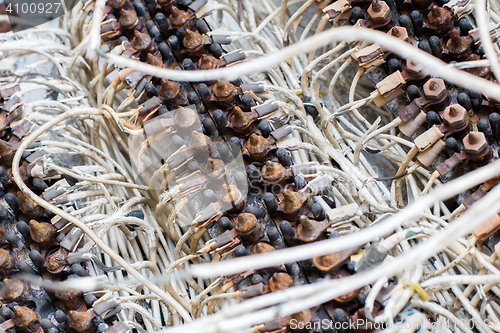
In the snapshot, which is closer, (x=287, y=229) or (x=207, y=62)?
(x=287, y=229)

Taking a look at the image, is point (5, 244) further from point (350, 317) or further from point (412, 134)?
point (412, 134)

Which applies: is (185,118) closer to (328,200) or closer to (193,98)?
(193,98)

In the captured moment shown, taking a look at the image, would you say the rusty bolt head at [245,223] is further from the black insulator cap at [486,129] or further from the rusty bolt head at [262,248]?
the black insulator cap at [486,129]

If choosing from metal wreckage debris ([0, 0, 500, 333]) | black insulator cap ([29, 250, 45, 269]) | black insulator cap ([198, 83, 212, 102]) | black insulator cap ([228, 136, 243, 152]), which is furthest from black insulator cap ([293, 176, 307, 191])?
black insulator cap ([29, 250, 45, 269])

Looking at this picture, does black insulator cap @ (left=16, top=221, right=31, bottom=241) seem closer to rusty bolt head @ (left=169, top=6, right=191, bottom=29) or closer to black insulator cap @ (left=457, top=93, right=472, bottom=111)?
rusty bolt head @ (left=169, top=6, right=191, bottom=29)

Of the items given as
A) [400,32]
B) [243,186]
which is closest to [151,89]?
[243,186]
